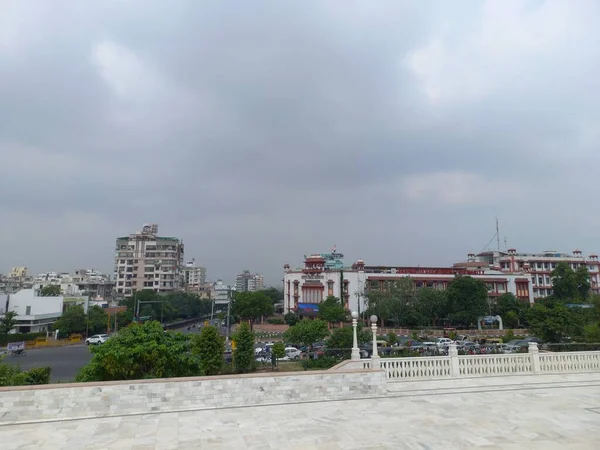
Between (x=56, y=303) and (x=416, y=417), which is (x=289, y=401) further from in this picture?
(x=56, y=303)

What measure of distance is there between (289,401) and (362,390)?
200 cm

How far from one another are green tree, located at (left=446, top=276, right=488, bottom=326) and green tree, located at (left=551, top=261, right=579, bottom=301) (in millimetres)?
17447

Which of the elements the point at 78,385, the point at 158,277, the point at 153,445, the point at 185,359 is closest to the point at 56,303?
the point at 158,277

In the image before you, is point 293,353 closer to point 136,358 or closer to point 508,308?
point 136,358

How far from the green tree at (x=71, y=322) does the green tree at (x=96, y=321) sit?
0.95 m

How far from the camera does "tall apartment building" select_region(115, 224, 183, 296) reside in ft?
252

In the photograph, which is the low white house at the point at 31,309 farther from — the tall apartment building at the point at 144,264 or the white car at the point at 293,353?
the white car at the point at 293,353

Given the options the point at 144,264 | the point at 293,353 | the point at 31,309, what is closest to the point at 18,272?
the point at 144,264

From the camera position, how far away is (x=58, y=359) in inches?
1165

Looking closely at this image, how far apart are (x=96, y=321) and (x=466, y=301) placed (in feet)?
138

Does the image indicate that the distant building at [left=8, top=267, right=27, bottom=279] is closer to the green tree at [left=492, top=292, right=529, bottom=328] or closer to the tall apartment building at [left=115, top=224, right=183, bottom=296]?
the tall apartment building at [left=115, top=224, right=183, bottom=296]

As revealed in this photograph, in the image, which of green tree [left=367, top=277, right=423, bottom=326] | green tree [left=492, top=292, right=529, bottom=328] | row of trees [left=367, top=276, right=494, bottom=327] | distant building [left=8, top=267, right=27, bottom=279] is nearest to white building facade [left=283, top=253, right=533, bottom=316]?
green tree [left=367, top=277, right=423, bottom=326]

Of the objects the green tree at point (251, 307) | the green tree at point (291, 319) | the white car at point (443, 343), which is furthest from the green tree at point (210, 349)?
the green tree at point (251, 307)

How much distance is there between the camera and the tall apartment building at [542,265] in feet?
201
